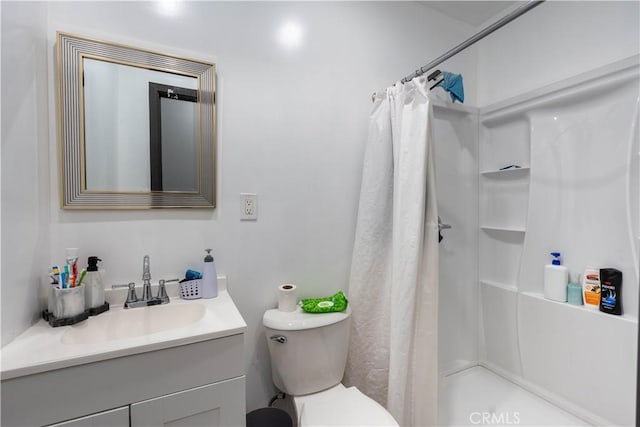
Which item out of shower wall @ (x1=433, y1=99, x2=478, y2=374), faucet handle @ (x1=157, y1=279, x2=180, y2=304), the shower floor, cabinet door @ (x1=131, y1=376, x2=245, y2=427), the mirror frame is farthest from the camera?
shower wall @ (x1=433, y1=99, x2=478, y2=374)

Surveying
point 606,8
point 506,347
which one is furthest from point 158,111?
point 506,347

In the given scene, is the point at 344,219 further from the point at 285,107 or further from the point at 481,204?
the point at 481,204

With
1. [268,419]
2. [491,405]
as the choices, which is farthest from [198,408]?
[491,405]

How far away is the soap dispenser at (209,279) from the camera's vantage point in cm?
123

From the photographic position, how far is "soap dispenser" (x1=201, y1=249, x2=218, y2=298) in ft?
4.03

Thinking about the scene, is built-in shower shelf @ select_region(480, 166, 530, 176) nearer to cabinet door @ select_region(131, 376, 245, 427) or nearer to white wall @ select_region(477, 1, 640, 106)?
white wall @ select_region(477, 1, 640, 106)

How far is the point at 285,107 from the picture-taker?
1481mm

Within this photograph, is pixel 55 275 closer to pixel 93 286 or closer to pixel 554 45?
pixel 93 286

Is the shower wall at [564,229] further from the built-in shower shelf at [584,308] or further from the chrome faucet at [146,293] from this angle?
the chrome faucet at [146,293]

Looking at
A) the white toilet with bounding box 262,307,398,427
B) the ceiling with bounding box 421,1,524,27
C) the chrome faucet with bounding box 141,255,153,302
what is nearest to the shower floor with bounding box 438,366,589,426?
the white toilet with bounding box 262,307,398,427

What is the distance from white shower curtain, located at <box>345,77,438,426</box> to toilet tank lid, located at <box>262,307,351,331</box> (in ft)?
0.77

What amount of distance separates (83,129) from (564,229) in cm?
244

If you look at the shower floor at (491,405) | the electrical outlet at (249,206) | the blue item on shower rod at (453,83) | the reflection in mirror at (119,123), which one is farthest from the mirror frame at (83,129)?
the shower floor at (491,405)

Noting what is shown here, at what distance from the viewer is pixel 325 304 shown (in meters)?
1.42
